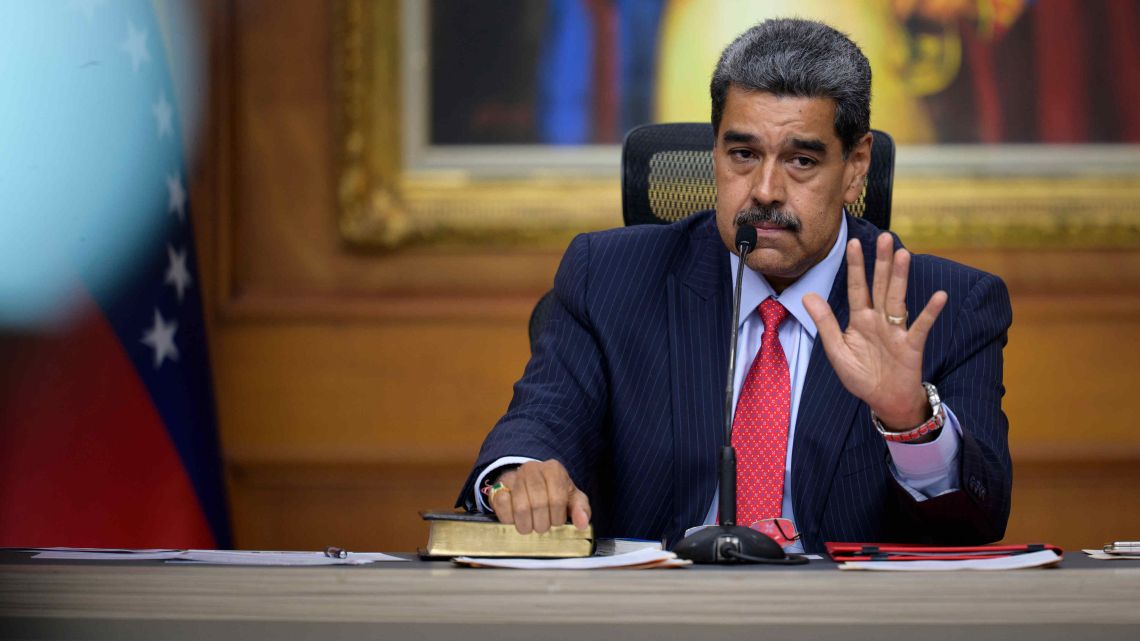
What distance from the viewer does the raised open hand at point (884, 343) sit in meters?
1.47

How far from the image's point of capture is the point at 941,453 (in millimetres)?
1560

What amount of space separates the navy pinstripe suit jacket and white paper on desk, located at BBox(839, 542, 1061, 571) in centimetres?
43

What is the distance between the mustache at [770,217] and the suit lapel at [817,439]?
21 cm

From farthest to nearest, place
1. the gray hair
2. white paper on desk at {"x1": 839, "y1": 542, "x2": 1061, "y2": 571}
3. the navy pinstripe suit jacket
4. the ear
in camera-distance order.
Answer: the ear
the gray hair
the navy pinstripe suit jacket
white paper on desk at {"x1": 839, "y1": 542, "x2": 1061, "y2": 571}

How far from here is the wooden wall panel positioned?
345 cm

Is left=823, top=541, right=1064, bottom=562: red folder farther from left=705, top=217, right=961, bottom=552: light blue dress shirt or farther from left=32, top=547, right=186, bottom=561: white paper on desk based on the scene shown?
left=32, top=547, right=186, bottom=561: white paper on desk

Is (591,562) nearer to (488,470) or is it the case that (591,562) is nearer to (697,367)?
(488,470)

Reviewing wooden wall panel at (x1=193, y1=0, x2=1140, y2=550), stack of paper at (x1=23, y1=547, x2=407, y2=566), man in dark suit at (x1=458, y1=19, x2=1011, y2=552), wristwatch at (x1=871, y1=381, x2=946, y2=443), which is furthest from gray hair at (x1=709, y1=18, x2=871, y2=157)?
wooden wall panel at (x1=193, y1=0, x2=1140, y2=550)

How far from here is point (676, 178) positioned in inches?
86.5

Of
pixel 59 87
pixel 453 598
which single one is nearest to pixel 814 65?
pixel 453 598

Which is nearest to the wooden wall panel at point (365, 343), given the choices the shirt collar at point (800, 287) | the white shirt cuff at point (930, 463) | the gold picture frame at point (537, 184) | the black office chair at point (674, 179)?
the gold picture frame at point (537, 184)

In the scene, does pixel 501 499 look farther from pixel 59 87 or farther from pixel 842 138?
pixel 59 87

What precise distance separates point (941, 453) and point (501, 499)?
56cm

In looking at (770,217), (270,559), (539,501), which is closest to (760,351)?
(770,217)
